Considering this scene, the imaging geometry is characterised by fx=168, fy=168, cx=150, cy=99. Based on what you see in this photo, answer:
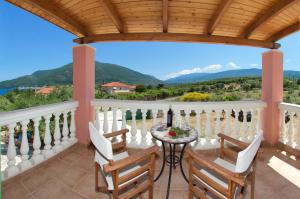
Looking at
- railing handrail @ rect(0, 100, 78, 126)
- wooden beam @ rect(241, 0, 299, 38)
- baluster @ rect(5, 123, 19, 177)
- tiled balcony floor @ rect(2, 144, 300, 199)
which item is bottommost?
tiled balcony floor @ rect(2, 144, 300, 199)

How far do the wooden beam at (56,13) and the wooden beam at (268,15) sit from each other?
3.19 meters

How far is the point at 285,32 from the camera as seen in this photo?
3.20 metres

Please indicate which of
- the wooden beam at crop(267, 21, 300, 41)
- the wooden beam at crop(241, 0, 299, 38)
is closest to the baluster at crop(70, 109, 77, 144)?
the wooden beam at crop(241, 0, 299, 38)

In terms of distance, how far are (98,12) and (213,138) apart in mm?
3117

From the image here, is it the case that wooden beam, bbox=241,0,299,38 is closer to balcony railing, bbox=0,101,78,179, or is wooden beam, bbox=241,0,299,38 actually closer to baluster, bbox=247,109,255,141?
baluster, bbox=247,109,255,141

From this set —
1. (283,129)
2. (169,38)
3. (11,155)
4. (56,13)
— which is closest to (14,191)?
(11,155)

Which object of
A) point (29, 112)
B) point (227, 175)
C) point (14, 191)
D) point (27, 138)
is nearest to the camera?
point (227, 175)

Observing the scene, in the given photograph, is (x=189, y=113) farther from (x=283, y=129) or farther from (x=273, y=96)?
(x=283, y=129)

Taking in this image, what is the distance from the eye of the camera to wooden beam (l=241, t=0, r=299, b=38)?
236 cm

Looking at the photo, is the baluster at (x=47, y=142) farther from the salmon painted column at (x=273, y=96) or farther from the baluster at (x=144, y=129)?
the salmon painted column at (x=273, y=96)

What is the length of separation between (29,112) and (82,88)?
1.13m

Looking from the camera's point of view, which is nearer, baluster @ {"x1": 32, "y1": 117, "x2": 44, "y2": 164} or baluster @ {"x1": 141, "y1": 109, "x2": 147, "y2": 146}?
baluster @ {"x1": 32, "y1": 117, "x2": 44, "y2": 164}

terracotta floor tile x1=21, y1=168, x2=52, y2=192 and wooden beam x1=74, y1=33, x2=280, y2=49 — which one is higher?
wooden beam x1=74, y1=33, x2=280, y2=49

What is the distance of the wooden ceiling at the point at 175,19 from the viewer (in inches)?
99.6
